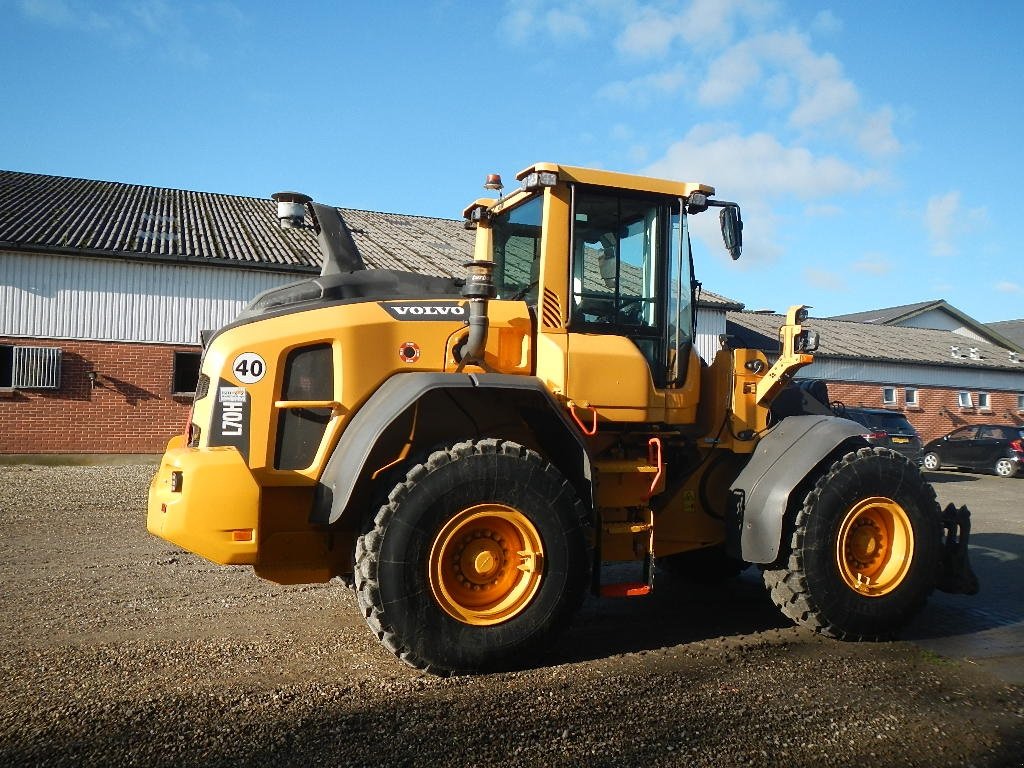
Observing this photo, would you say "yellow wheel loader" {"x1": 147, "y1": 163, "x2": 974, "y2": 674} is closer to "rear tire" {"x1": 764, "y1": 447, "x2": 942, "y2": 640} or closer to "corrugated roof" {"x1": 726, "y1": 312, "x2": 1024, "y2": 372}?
"rear tire" {"x1": 764, "y1": 447, "x2": 942, "y2": 640}

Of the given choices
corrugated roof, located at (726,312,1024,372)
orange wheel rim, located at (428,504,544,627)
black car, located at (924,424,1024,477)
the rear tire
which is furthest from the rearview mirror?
corrugated roof, located at (726,312,1024,372)

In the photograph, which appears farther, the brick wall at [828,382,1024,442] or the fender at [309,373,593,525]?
the brick wall at [828,382,1024,442]

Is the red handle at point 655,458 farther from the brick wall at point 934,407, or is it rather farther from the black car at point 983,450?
the brick wall at point 934,407

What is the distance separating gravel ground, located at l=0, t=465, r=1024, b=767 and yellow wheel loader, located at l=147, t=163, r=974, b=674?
0.40 meters

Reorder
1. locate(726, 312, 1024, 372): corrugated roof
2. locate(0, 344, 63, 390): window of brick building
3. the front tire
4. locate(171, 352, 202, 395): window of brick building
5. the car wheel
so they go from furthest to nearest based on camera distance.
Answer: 1. locate(726, 312, 1024, 372): corrugated roof
2. the car wheel
3. locate(171, 352, 202, 395): window of brick building
4. locate(0, 344, 63, 390): window of brick building
5. the front tire

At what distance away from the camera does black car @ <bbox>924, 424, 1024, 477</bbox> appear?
66.2ft

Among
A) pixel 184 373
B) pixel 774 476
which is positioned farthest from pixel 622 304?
pixel 184 373

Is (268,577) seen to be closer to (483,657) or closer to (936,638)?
(483,657)

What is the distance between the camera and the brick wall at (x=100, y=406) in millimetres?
15773

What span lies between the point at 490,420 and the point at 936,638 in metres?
3.36

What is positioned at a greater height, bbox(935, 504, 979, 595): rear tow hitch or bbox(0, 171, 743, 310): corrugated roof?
bbox(0, 171, 743, 310): corrugated roof

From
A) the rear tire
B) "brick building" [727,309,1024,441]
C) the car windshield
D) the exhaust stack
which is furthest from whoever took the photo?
"brick building" [727,309,1024,441]

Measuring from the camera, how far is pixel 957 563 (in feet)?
18.2

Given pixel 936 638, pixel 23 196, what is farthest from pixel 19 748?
pixel 23 196
